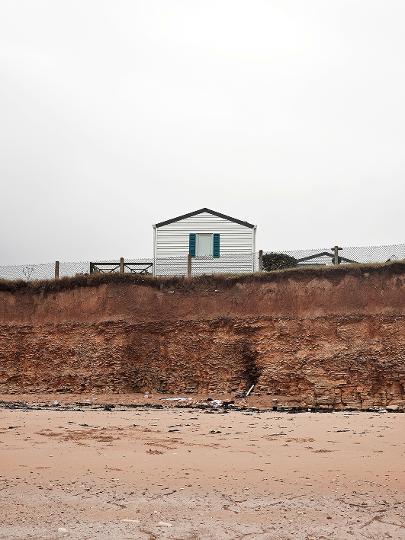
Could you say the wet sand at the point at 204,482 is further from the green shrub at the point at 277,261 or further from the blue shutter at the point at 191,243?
the blue shutter at the point at 191,243

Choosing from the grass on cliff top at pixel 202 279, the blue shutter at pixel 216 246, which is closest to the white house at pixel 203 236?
the blue shutter at pixel 216 246

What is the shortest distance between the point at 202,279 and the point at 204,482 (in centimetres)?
1617

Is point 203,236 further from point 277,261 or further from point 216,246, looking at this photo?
point 277,261

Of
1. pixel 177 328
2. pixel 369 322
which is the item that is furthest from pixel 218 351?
pixel 369 322

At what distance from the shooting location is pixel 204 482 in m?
6.42

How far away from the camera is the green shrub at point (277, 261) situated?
2347 cm

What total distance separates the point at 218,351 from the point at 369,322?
5269 mm

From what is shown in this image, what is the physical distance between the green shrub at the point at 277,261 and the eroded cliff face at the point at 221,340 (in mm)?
2223

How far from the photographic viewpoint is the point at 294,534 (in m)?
4.79

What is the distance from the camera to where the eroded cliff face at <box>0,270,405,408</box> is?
62.8ft

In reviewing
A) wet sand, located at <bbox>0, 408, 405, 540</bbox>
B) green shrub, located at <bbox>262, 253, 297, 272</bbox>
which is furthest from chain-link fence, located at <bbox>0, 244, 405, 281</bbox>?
wet sand, located at <bbox>0, 408, 405, 540</bbox>

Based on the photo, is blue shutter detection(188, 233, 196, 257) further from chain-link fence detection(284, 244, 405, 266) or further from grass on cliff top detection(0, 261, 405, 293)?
chain-link fence detection(284, 244, 405, 266)

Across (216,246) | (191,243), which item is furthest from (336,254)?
(191,243)

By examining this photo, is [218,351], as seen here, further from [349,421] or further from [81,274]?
[349,421]
